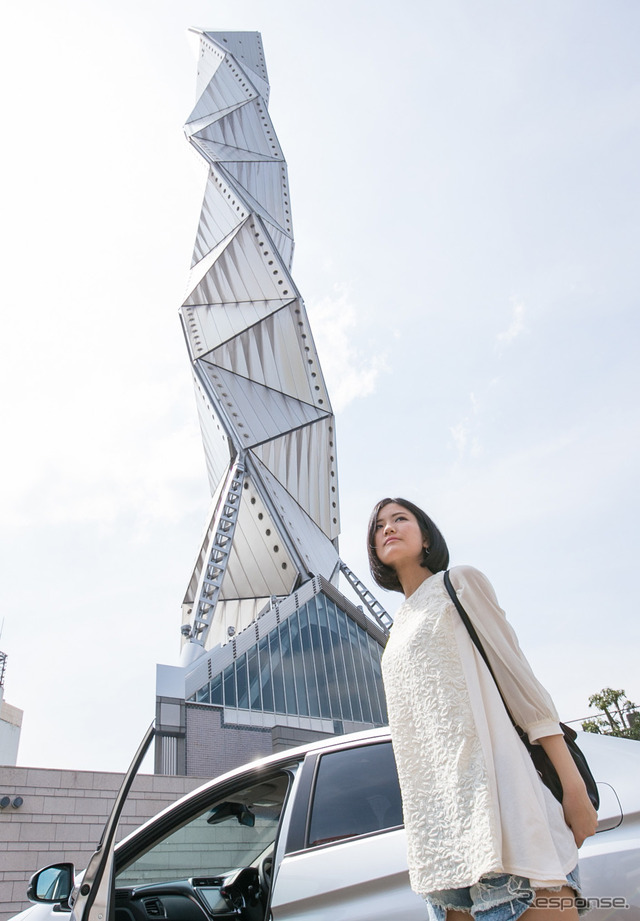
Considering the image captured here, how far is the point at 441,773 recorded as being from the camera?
66.2 inches

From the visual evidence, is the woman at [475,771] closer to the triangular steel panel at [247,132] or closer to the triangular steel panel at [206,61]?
the triangular steel panel at [247,132]

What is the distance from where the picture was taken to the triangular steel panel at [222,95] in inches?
2108

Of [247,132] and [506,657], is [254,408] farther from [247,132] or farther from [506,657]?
[506,657]

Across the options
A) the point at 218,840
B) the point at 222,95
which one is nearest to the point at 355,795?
the point at 218,840

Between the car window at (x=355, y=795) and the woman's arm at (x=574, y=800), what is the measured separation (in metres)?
1.01

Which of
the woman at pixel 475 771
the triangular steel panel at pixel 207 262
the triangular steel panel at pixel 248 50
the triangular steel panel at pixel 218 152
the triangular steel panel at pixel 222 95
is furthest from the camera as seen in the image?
the triangular steel panel at pixel 248 50

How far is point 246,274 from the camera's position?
42812 millimetres

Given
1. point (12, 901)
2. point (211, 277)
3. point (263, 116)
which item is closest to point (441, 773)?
point (12, 901)

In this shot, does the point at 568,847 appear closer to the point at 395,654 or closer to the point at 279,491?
the point at 395,654

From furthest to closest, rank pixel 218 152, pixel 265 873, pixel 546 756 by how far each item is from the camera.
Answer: pixel 218 152
pixel 265 873
pixel 546 756

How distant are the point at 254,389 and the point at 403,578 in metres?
39.1

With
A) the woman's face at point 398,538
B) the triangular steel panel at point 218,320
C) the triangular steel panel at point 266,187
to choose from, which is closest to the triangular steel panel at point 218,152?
the triangular steel panel at point 266,187

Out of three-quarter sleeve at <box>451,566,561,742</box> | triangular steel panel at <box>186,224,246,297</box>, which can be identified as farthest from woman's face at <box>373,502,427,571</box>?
triangular steel panel at <box>186,224,246,297</box>

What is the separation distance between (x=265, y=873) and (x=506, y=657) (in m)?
2.48
